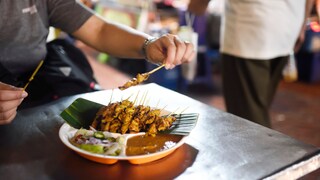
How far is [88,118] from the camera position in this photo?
1.18 metres

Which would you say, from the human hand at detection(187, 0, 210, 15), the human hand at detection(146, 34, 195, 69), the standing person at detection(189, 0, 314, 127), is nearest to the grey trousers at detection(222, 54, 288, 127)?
the standing person at detection(189, 0, 314, 127)

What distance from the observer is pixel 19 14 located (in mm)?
1543

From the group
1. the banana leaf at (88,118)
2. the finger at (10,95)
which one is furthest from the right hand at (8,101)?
the banana leaf at (88,118)

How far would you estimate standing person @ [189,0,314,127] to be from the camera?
6.47ft

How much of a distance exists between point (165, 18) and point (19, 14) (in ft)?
8.89

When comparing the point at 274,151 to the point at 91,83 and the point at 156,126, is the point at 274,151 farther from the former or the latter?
the point at 91,83

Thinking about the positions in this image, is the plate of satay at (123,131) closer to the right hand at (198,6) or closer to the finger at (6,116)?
the finger at (6,116)

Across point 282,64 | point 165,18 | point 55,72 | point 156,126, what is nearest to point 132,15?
point 165,18

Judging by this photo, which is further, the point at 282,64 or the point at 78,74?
the point at 282,64

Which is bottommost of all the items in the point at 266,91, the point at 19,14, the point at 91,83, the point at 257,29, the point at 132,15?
the point at 132,15

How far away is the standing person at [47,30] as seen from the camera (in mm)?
1514

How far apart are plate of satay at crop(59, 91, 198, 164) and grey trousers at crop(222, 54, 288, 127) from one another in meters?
0.95

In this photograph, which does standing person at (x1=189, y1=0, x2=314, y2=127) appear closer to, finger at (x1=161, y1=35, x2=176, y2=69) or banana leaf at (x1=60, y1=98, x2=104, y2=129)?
finger at (x1=161, y1=35, x2=176, y2=69)

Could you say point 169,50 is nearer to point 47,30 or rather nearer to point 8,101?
point 8,101
